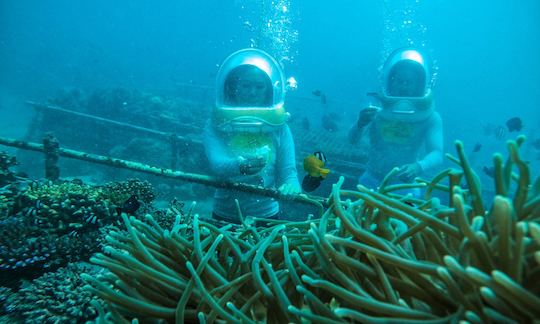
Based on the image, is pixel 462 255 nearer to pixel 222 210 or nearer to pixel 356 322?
pixel 356 322

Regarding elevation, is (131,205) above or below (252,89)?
below

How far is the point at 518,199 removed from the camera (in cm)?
119

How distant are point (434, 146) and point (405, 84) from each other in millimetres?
1334

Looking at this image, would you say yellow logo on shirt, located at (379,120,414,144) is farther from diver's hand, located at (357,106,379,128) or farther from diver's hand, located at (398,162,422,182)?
diver's hand, located at (398,162,422,182)

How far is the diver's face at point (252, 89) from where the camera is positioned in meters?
4.77

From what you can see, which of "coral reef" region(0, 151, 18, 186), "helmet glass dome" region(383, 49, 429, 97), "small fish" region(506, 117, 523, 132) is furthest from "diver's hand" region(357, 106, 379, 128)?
"coral reef" region(0, 151, 18, 186)

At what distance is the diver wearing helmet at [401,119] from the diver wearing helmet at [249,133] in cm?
196

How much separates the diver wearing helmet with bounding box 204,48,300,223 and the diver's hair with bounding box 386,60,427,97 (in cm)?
256

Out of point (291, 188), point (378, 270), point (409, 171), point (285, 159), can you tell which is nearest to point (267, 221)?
point (378, 270)

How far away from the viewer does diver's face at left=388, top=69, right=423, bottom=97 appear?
6.10 meters

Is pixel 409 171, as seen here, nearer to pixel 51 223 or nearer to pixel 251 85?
pixel 251 85

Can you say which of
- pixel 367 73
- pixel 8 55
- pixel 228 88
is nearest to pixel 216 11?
Result: pixel 367 73

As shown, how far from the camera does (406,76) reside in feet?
20.2

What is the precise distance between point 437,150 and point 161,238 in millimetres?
5341
